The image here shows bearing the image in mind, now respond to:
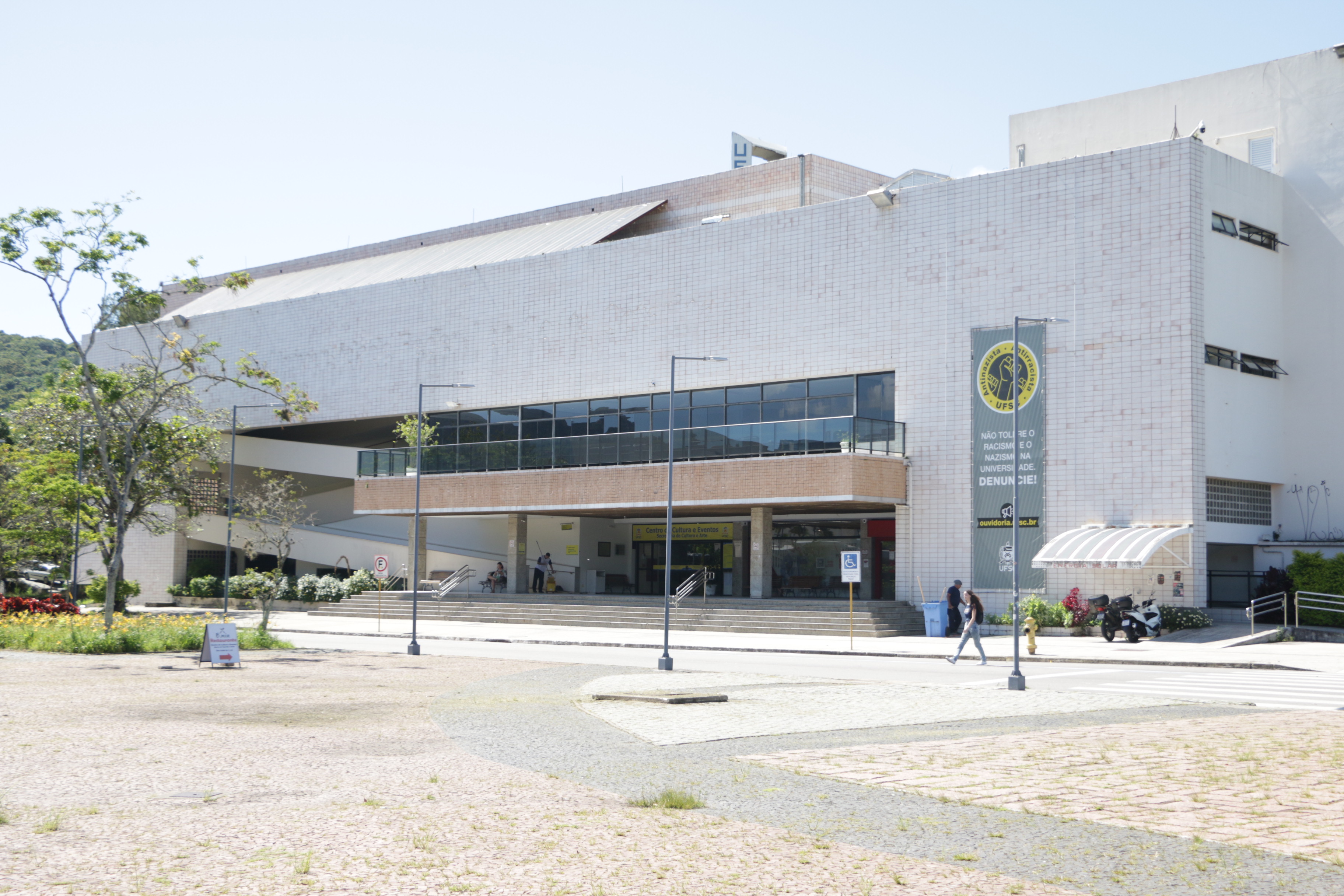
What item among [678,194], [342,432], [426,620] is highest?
[678,194]

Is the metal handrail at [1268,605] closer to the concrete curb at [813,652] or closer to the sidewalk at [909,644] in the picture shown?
the sidewalk at [909,644]

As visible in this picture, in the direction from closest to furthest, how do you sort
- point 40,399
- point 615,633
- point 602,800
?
point 602,800 < point 615,633 < point 40,399

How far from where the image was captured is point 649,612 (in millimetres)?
42375

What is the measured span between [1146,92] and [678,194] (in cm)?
2037

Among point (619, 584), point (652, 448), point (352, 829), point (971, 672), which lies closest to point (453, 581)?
point (619, 584)

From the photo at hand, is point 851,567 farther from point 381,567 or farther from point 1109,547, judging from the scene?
point 381,567

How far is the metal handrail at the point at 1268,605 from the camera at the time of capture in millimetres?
33500

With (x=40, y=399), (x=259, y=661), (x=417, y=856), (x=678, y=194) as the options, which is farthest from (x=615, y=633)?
(x=417, y=856)

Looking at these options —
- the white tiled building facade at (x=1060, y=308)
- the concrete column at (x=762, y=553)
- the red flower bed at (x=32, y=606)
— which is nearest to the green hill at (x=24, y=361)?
the red flower bed at (x=32, y=606)

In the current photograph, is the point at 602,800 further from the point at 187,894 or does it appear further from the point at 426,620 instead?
the point at 426,620

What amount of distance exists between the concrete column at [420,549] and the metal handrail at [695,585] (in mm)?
12046

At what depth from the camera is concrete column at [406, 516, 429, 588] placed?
175ft

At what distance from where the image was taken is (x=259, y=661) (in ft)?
83.8

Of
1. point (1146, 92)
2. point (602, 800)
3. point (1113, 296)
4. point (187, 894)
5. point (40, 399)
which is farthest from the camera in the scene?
point (40, 399)
